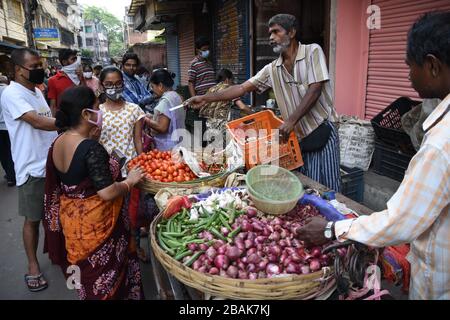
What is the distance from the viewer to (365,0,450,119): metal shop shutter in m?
4.58

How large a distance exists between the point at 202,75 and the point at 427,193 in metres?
6.22

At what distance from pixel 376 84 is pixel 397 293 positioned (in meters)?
3.63

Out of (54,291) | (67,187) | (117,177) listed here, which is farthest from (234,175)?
(54,291)

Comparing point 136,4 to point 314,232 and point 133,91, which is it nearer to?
point 133,91

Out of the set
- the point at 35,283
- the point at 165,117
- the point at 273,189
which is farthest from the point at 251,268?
the point at 35,283

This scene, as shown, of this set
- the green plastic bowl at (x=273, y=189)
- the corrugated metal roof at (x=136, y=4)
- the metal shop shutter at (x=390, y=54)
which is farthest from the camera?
the corrugated metal roof at (x=136, y=4)

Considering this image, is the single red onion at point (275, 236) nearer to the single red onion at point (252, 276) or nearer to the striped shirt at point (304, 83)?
the single red onion at point (252, 276)

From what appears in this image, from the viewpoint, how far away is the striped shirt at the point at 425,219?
4.11 feet

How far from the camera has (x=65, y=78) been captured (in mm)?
6234

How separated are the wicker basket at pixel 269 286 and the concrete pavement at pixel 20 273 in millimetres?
1915

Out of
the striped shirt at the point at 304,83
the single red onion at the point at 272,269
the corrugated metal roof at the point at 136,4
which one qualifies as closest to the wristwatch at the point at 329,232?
the single red onion at the point at 272,269

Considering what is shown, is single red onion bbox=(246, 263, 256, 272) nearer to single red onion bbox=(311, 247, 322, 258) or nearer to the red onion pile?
the red onion pile

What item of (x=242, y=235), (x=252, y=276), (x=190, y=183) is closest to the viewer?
(x=252, y=276)
